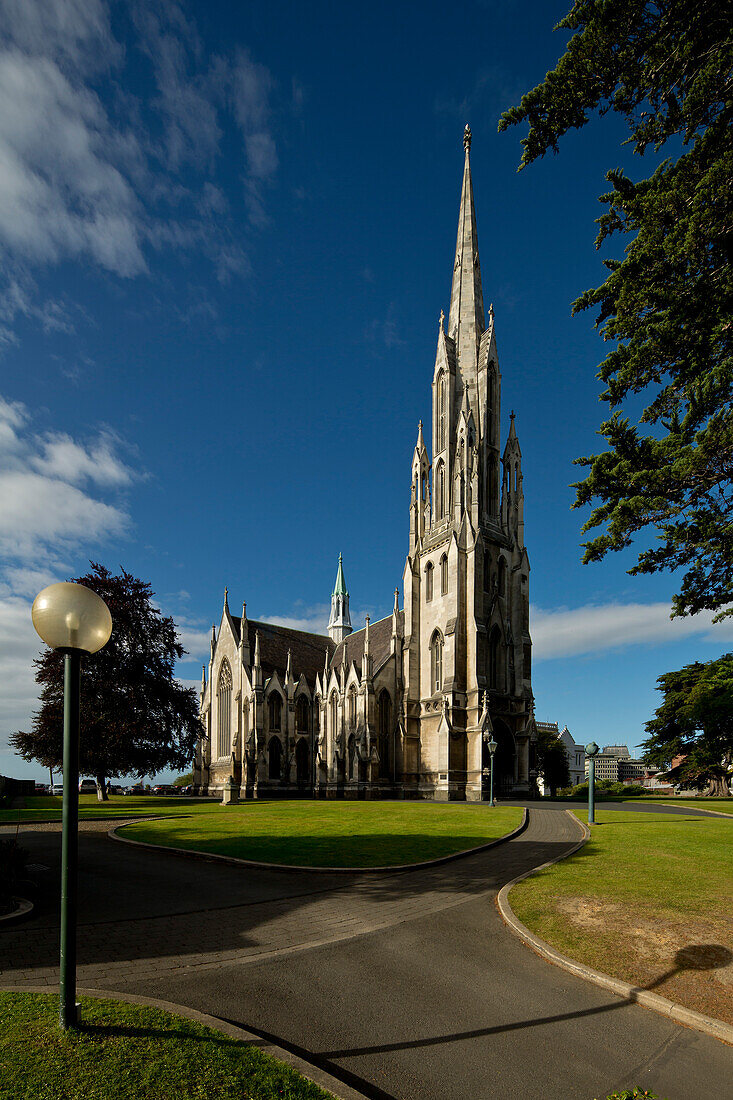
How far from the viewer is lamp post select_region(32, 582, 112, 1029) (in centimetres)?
467

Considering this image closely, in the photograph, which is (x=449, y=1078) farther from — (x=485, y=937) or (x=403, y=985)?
(x=485, y=937)

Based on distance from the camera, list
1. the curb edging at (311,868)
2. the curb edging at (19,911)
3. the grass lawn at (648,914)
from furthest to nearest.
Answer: the curb edging at (311,868) < the curb edging at (19,911) < the grass lawn at (648,914)

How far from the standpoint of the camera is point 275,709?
1996 inches

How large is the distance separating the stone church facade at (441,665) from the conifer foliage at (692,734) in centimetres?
1027

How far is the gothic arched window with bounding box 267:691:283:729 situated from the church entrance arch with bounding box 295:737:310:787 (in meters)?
2.93

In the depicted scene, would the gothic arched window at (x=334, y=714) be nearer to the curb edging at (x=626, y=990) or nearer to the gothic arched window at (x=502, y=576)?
the gothic arched window at (x=502, y=576)

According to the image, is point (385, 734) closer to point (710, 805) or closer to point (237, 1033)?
point (710, 805)

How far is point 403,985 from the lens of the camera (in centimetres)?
635

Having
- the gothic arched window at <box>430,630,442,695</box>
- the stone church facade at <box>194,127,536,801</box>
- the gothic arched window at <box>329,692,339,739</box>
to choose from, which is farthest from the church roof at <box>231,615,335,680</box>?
the gothic arched window at <box>430,630,442,695</box>

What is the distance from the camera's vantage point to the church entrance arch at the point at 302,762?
50406mm

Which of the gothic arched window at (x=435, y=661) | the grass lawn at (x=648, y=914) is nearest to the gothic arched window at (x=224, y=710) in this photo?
the gothic arched window at (x=435, y=661)

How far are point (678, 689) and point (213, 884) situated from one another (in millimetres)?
46946

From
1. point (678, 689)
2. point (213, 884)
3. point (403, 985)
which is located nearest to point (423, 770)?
point (678, 689)

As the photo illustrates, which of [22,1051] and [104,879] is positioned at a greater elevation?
[22,1051]
